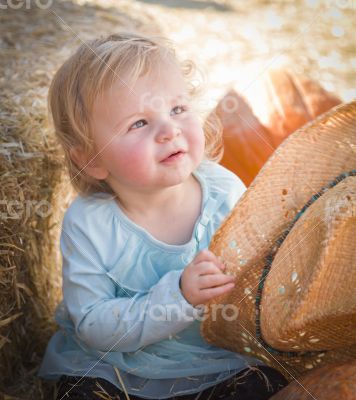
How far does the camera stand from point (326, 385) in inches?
55.3

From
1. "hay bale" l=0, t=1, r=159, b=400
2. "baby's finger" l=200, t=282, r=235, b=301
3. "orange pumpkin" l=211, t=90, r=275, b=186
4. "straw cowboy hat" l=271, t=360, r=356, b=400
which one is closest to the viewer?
"straw cowboy hat" l=271, t=360, r=356, b=400

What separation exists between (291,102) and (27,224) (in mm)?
1621

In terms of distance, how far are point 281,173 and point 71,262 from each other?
0.72 m

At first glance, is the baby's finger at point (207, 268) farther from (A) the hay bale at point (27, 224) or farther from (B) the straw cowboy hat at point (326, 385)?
(A) the hay bale at point (27, 224)

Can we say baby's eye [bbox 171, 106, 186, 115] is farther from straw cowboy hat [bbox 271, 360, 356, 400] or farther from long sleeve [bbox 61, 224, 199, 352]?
straw cowboy hat [bbox 271, 360, 356, 400]

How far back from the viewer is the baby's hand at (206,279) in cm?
155

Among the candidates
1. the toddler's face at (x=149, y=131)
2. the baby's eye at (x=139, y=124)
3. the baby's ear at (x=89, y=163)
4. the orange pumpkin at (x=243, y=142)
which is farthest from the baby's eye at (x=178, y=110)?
the orange pumpkin at (x=243, y=142)

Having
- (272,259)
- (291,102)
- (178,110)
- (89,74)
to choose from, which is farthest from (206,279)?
(291,102)

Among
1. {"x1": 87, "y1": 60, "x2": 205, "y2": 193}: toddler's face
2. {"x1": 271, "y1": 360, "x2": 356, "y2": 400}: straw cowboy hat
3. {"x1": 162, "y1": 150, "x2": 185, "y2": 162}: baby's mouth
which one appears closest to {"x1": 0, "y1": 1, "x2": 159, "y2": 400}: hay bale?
{"x1": 87, "y1": 60, "x2": 205, "y2": 193}: toddler's face

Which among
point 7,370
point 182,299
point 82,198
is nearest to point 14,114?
point 82,198

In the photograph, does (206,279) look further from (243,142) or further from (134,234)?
(243,142)

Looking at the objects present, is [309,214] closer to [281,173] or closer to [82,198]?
[281,173]

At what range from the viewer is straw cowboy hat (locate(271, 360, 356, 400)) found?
1.36m

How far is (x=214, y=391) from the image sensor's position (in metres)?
1.81
